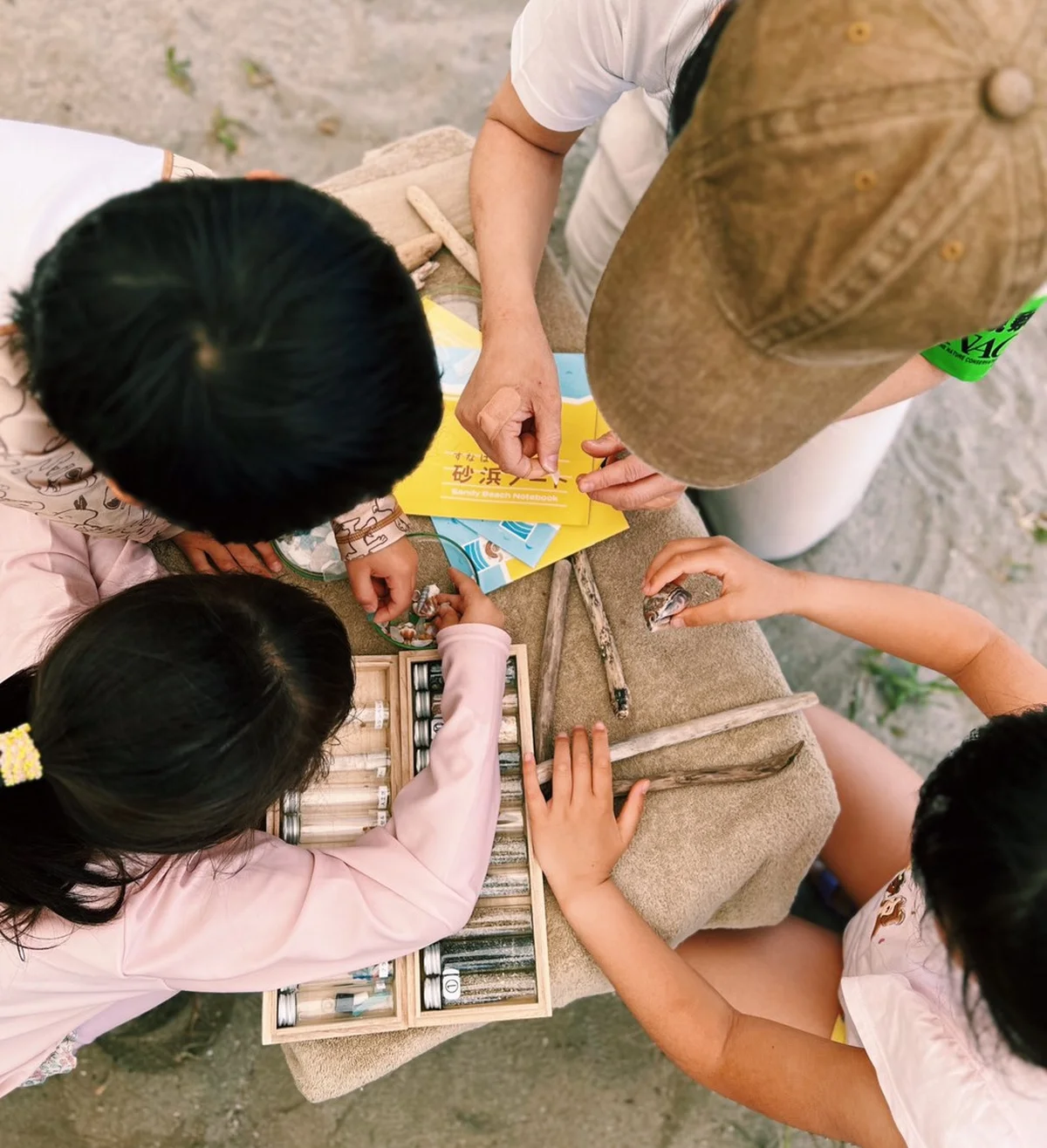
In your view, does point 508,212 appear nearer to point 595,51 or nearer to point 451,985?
point 595,51

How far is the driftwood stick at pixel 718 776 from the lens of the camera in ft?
2.94

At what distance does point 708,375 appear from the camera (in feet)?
1.92

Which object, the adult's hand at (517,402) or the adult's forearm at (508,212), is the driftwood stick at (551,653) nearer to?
the adult's hand at (517,402)

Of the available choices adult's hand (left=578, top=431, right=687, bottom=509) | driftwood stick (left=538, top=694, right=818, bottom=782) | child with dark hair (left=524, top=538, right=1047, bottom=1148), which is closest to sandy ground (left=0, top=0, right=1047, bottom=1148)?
child with dark hair (left=524, top=538, right=1047, bottom=1148)

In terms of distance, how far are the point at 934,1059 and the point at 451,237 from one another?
1.00 meters

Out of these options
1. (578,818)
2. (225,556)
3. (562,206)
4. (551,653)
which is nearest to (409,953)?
(578,818)

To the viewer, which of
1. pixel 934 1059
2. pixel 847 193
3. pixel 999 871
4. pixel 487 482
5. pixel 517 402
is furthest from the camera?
pixel 487 482

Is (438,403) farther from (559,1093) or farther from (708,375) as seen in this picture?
(559,1093)

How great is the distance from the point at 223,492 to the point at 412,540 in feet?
1.27

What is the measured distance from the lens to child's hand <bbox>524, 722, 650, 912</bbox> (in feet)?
2.78

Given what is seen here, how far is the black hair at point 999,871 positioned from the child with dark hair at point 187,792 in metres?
0.42

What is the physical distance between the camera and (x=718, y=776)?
90 centimetres

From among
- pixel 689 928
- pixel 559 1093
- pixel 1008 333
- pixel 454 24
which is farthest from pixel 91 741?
pixel 454 24

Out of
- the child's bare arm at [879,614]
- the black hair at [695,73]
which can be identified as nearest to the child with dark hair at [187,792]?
the child's bare arm at [879,614]
